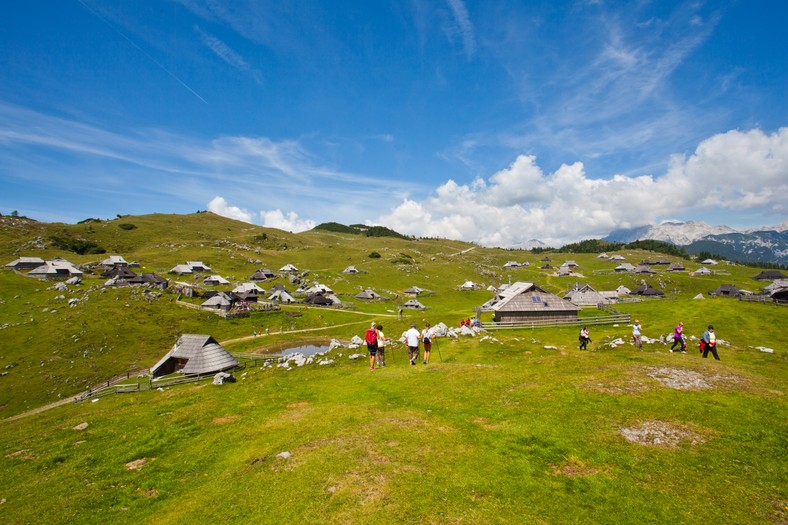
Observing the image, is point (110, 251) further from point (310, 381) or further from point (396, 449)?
point (396, 449)

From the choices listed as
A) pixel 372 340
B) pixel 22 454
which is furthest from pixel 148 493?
pixel 372 340

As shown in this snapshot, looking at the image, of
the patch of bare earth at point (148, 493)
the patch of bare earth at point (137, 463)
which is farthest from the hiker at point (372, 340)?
the patch of bare earth at point (148, 493)

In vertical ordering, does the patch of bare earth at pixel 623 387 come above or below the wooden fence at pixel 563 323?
above

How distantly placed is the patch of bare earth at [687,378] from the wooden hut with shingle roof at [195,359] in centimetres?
4299

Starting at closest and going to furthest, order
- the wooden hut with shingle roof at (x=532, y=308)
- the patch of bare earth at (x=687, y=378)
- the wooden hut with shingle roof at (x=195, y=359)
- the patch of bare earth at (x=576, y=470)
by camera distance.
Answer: the patch of bare earth at (x=576, y=470), the patch of bare earth at (x=687, y=378), the wooden hut with shingle roof at (x=195, y=359), the wooden hut with shingle roof at (x=532, y=308)

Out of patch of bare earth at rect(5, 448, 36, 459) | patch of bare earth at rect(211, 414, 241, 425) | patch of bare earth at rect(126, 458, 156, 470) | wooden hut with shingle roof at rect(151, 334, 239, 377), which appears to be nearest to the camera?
patch of bare earth at rect(126, 458, 156, 470)

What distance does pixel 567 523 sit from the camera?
8.55 meters

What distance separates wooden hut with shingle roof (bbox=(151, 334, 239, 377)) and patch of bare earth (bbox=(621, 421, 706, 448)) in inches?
1663

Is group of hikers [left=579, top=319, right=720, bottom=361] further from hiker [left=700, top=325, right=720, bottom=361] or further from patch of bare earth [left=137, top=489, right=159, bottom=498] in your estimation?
patch of bare earth [left=137, top=489, right=159, bottom=498]

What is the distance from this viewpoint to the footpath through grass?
30.8ft

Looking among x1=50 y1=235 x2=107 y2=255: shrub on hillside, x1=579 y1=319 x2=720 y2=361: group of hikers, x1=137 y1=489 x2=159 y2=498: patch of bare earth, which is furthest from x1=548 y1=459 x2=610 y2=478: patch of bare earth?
→ x1=50 y1=235 x2=107 y2=255: shrub on hillside

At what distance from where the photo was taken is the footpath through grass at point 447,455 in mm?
9398

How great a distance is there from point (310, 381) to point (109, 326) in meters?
66.4

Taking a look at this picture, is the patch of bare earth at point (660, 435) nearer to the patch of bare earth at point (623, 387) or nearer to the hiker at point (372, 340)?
the patch of bare earth at point (623, 387)
